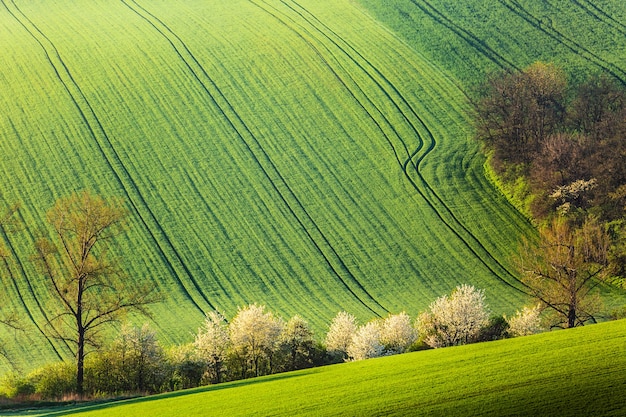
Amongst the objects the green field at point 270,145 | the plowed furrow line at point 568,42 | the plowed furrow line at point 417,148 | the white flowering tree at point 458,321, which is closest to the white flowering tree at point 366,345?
the white flowering tree at point 458,321

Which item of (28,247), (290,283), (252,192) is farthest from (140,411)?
(252,192)

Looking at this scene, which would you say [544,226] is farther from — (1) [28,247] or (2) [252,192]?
(1) [28,247]

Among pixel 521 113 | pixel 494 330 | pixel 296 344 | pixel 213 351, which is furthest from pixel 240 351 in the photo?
pixel 521 113

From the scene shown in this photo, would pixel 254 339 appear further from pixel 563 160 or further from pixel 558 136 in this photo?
pixel 558 136

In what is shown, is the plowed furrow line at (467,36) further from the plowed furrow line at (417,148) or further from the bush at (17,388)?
the bush at (17,388)

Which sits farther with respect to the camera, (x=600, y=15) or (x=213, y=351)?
(x=600, y=15)
